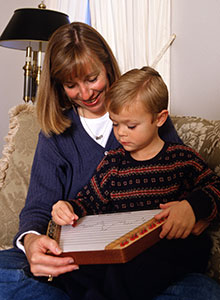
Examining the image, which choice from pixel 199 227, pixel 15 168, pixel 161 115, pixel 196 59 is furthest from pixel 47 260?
pixel 196 59

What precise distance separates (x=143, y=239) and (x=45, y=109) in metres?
0.73

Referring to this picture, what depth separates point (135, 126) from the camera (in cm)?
121

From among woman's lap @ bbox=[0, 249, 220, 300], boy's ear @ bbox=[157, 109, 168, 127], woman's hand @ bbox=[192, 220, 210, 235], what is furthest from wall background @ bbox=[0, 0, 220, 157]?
woman's lap @ bbox=[0, 249, 220, 300]

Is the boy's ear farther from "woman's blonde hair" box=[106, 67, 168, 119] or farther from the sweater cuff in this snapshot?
the sweater cuff

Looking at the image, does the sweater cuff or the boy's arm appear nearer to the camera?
the sweater cuff

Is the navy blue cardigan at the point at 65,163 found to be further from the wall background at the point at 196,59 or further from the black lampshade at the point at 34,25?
the black lampshade at the point at 34,25

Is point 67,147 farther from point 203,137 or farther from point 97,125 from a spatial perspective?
point 203,137

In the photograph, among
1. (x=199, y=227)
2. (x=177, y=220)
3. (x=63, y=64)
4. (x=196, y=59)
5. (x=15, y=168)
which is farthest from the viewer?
(x=196, y=59)

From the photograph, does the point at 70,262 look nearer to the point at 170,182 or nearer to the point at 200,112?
the point at 170,182

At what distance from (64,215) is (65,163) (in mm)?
374

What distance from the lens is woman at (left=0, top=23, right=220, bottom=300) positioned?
1.10 m

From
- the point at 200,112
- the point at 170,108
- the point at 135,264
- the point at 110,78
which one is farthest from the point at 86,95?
the point at 170,108

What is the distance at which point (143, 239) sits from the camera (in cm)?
91

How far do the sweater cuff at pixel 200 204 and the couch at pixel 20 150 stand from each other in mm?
337
